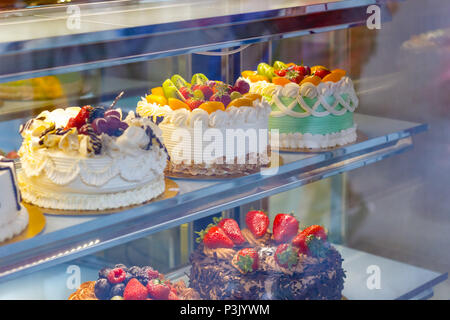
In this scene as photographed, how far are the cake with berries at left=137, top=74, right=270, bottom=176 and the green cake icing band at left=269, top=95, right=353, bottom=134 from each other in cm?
20

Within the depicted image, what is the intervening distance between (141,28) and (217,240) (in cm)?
97

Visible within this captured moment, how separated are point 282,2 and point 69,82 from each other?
2.24ft

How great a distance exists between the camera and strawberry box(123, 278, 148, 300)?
1.89 meters

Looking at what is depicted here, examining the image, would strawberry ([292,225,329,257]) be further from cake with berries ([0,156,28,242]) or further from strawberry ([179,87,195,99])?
cake with berries ([0,156,28,242])

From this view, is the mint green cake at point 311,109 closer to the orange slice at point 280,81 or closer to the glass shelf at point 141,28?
the orange slice at point 280,81

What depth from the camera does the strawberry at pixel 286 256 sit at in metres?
2.02

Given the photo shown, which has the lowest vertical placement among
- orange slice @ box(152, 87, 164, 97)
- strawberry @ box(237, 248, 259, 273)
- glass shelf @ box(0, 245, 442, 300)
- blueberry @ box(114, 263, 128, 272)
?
glass shelf @ box(0, 245, 442, 300)

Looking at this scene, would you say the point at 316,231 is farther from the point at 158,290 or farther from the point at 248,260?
the point at 158,290

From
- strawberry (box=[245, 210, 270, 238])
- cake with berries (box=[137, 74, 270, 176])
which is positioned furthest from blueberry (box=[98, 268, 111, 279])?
strawberry (box=[245, 210, 270, 238])

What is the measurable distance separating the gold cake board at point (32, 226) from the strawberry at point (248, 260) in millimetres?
717

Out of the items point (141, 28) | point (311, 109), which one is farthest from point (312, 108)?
point (141, 28)

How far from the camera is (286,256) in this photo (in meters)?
2.03

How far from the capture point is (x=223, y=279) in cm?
200

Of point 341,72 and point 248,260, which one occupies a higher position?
point 341,72
